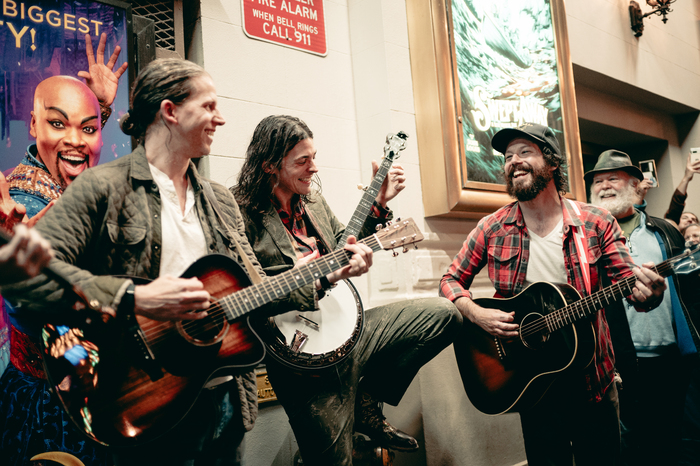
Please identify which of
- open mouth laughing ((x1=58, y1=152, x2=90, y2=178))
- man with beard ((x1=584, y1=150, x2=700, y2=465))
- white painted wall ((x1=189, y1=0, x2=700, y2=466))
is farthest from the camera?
man with beard ((x1=584, y1=150, x2=700, y2=465))

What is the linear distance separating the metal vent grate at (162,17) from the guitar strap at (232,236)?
1501mm

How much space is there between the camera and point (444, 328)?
249 cm

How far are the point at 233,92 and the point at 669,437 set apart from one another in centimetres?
383

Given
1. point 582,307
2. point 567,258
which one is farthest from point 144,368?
point 567,258

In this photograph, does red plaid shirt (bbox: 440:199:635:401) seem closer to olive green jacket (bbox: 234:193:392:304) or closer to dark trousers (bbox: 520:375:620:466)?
dark trousers (bbox: 520:375:620:466)

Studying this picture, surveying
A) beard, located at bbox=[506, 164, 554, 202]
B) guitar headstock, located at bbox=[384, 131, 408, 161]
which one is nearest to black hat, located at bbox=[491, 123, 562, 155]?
beard, located at bbox=[506, 164, 554, 202]

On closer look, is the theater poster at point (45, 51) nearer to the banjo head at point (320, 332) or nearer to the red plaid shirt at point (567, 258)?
the banjo head at point (320, 332)

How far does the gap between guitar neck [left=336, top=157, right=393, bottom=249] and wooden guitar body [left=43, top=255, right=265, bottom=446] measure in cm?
83

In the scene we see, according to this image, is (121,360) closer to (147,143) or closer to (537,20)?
(147,143)

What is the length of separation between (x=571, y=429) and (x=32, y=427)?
247 centimetres

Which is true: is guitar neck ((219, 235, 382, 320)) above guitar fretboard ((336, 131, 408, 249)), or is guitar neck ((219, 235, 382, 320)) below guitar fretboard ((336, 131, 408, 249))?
below

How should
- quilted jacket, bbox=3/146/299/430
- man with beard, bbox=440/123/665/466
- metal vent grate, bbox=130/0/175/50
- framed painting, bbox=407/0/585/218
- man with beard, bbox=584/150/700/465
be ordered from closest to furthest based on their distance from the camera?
1. quilted jacket, bbox=3/146/299/430
2. man with beard, bbox=440/123/665/466
3. metal vent grate, bbox=130/0/175/50
4. man with beard, bbox=584/150/700/465
5. framed painting, bbox=407/0/585/218

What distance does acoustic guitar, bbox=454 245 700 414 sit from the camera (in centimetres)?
257

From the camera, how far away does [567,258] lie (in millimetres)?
2746
